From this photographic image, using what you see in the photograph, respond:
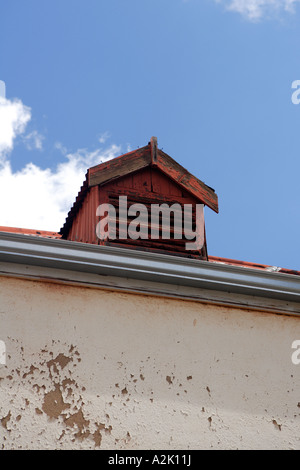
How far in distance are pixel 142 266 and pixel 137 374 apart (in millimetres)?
711

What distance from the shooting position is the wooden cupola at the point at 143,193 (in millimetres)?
4859

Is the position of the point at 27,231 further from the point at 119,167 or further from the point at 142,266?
the point at 142,266

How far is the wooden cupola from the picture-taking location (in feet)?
15.9

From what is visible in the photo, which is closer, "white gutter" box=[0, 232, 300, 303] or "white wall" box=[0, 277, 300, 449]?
"white wall" box=[0, 277, 300, 449]

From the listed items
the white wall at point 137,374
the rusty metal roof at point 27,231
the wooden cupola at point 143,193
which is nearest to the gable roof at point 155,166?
the wooden cupola at point 143,193

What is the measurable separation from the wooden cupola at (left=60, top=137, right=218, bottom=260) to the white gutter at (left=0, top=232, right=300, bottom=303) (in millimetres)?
1332

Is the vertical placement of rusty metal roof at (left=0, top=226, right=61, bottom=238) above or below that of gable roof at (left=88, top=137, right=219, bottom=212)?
below

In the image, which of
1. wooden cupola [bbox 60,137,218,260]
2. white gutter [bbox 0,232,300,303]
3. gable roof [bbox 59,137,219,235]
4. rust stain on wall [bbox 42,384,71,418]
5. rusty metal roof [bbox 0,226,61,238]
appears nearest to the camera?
rust stain on wall [bbox 42,384,71,418]

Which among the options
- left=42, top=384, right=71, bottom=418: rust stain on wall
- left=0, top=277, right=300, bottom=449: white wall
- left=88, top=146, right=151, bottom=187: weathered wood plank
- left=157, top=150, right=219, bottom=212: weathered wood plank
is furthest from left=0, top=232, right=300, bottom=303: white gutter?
left=157, top=150, right=219, bottom=212: weathered wood plank

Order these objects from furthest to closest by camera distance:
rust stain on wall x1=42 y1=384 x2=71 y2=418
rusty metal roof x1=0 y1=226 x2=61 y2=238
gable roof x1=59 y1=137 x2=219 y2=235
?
rusty metal roof x1=0 y1=226 x2=61 y2=238, gable roof x1=59 y1=137 x2=219 y2=235, rust stain on wall x1=42 y1=384 x2=71 y2=418

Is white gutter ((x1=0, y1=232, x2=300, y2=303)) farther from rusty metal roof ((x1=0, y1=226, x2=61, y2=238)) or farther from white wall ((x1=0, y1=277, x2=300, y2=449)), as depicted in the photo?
rusty metal roof ((x1=0, y1=226, x2=61, y2=238))

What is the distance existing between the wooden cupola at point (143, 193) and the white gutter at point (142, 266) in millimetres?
1332

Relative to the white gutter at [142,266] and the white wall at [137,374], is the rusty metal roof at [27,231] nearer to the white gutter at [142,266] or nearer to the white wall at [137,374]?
the white gutter at [142,266]
